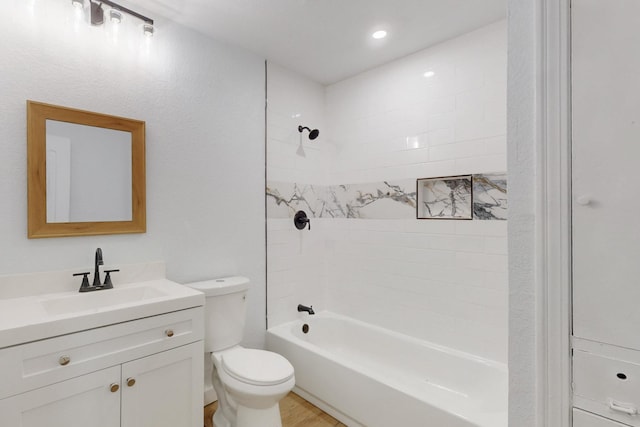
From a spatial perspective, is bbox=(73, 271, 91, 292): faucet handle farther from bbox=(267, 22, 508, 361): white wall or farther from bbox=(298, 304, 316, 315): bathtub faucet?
bbox=(298, 304, 316, 315): bathtub faucet

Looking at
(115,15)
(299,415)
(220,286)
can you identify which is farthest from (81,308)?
(115,15)

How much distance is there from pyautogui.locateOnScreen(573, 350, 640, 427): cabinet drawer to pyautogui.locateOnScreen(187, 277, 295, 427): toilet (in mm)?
1321

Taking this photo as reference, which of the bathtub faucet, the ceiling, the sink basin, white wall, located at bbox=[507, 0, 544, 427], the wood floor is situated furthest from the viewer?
the bathtub faucet

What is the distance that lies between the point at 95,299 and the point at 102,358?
435mm

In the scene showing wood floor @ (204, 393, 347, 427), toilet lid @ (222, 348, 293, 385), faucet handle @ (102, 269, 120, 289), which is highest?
faucet handle @ (102, 269, 120, 289)

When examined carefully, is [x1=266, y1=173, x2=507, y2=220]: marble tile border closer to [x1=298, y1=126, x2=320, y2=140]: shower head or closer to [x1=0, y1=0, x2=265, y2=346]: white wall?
[x1=0, y1=0, x2=265, y2=346]: white wall

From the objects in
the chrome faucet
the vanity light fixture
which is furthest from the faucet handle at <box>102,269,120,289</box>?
the vanity light fixture

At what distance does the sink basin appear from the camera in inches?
62.0

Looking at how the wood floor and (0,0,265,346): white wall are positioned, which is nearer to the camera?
(0,0,265,346): white wall

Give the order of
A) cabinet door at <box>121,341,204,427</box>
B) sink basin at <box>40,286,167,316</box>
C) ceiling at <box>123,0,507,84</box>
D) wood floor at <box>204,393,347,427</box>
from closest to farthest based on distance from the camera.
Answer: cabinet door at <box>121,341,204,427</box>
sink basin at <box>40,286,167,316</box>
ceiling at <box>123,0,507,84</box>
wood floor at <box>204,393,347,427</box>

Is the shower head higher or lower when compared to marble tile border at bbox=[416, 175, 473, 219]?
higher

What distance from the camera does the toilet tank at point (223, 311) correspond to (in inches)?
79.3

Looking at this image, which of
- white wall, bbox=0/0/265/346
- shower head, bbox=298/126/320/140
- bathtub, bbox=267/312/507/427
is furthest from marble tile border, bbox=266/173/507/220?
bathtub, bbox=267/312/507/427

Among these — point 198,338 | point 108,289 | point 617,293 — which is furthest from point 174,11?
point 617,293
